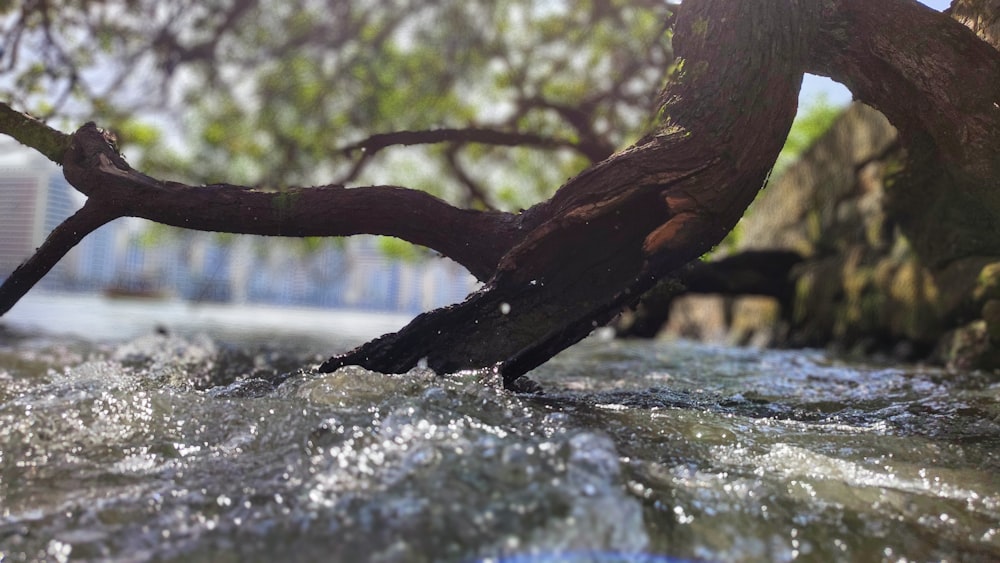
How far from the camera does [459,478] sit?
1.74 m

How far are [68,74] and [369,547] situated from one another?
30.9 ft

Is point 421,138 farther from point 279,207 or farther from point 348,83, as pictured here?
point 348,83

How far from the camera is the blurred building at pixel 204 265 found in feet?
29.6

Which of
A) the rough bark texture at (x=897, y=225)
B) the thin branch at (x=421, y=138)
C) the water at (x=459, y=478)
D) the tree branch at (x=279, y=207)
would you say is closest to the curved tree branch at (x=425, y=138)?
the thin branch at (x=421, y=138)

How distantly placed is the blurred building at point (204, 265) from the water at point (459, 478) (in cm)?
113

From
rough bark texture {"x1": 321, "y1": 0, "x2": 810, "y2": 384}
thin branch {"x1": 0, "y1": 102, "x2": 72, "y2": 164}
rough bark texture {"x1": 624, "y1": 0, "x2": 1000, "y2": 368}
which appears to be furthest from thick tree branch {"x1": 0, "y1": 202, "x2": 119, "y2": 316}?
rough bark texture {"x1": 624, "y1": 0, "x2": 1000, "y2": 368}

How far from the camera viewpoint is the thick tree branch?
3.34 m

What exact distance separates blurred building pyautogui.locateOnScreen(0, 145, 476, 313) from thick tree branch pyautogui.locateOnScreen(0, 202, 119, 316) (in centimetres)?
9

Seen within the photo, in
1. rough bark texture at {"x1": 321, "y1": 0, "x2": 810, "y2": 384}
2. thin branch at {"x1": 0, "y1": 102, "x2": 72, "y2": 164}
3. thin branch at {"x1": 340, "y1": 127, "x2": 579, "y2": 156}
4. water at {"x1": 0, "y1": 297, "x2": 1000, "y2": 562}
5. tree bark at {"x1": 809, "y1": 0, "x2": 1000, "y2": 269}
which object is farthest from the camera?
thin branch at {"x1": 340, "y1": 127, "x2": 579, "y2": 156}

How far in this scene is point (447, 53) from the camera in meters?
12.1

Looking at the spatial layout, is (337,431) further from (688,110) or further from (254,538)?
(688,110)

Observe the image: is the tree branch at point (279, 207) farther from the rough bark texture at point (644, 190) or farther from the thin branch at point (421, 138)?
the thin branch at point (421, 138)

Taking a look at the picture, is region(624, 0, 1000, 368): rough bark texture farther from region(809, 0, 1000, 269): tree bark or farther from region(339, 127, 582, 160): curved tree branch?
region(339, 127, 582, 160): curved tree branch

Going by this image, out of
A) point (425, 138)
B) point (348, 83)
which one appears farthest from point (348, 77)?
point (425, 138)
